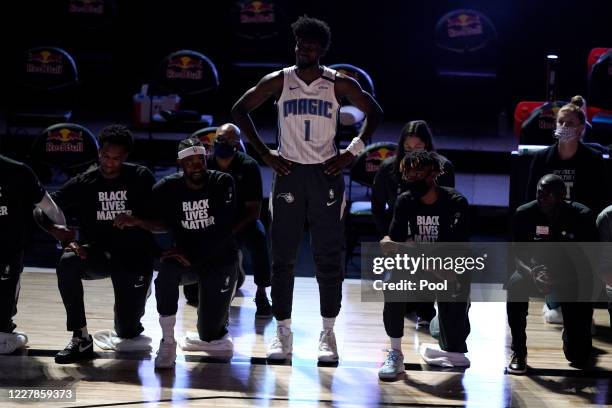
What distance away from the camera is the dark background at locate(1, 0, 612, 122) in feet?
38.5

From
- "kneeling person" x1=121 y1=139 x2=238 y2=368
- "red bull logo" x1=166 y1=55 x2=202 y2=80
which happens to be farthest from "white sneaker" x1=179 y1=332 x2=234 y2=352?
"red bull logo" x1=166 y1=55 x2=202 y2=80

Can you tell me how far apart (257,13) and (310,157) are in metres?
4.89

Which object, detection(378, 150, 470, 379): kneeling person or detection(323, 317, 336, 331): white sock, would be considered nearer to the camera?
detection(378, 150, 470, 379): kneeling person

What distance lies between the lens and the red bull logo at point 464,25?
10.8 metres

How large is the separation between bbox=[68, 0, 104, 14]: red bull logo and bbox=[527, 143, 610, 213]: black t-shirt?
5292mm

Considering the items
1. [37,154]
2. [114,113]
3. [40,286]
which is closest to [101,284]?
[40,286]

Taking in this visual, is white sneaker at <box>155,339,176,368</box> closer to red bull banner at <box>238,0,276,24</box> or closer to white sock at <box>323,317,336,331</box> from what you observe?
white sock at <box>323,317,336,331</box>

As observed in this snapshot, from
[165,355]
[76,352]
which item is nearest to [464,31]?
[165,355]

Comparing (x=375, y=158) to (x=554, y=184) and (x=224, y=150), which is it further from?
(x=554, y=184)

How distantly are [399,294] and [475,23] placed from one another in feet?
16.4

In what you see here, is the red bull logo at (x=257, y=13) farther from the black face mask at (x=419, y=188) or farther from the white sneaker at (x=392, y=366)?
the white sneaker at (x=392, y=366)

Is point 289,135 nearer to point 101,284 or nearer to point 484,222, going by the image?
point 101,284

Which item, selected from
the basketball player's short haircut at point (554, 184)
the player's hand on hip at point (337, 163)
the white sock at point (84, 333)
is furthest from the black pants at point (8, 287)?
the basketball player's short haircut at point (554, 184)

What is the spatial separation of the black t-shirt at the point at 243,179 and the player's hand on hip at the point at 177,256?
0.84m
